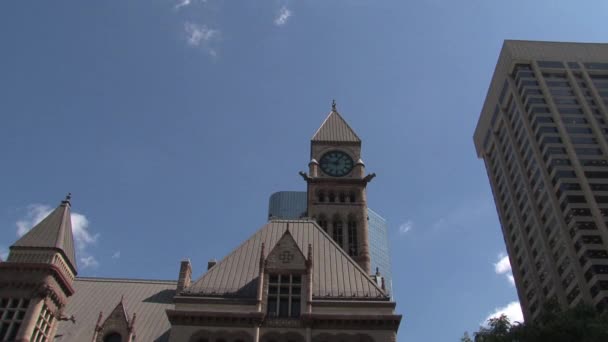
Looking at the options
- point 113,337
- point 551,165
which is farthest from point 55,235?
point 551,165

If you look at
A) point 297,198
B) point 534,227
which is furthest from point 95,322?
point 297,198

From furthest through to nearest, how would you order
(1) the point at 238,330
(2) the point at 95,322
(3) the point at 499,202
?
1. (3) the point at 499,202
2. (2) the point at 95,322
3. (1) the point at 238,330

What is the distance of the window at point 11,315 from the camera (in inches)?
1638

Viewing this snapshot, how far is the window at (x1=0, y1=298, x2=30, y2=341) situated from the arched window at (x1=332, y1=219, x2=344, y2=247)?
112 ft

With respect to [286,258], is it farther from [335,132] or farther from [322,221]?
[335,132]

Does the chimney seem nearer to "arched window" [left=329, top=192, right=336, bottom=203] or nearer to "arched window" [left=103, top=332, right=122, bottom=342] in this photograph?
"arched window" [left=103, top=332, right=122, bottom=342]

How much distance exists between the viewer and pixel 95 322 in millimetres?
47219

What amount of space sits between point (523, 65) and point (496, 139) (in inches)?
737

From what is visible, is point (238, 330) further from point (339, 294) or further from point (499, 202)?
point (499, 202)

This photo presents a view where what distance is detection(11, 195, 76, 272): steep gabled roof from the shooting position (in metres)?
45.8


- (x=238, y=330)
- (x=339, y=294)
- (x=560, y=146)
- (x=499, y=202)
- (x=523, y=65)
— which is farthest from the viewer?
(x=499, y=202)

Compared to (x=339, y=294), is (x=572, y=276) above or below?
above

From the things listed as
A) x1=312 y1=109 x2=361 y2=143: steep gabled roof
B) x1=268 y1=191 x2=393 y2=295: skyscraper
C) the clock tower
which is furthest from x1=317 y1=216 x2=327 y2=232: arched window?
x1=268 y1=191 x2=393 y2=295: skyscraper

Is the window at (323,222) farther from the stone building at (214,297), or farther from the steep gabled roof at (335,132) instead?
the stone building at (214,297)
